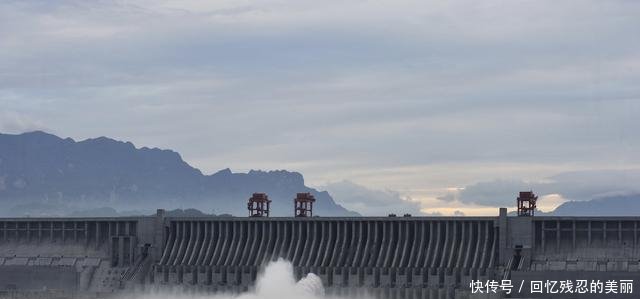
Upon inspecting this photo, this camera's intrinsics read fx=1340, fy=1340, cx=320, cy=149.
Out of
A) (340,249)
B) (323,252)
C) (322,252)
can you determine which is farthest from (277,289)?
(340,249)

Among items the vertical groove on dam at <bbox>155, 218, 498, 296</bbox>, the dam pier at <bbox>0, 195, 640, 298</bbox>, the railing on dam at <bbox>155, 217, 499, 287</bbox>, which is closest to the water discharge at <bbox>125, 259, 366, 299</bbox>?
the dam pier at <bbox>0, 195, 640, 298</bbox>

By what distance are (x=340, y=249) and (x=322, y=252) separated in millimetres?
1980

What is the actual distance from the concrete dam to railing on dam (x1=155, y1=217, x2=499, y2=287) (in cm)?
11

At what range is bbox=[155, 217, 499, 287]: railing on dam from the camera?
428ft

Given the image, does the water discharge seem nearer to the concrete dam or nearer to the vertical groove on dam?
the concrete dam

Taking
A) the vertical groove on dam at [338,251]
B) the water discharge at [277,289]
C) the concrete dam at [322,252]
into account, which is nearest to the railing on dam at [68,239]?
the concrete dam at [322,252]

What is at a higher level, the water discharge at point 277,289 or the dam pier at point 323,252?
the dam pier at point 323,252

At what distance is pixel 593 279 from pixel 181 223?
164ft

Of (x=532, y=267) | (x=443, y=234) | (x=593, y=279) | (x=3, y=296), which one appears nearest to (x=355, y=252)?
(x=443, y=234)

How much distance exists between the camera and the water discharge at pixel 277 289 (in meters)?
129

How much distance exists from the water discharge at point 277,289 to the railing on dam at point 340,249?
5.15 feet

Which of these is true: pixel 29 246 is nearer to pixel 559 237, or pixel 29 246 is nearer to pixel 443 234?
pixel 443 234

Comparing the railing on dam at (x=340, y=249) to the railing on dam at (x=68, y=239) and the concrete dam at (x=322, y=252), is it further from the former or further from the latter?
the railing on dam at (x=68, y=239)

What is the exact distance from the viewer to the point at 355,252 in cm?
13650
